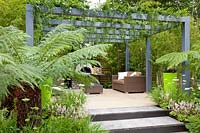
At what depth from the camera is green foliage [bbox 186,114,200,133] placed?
4.89m

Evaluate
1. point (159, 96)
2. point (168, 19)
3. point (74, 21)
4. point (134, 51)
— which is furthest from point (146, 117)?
point (134, 51)

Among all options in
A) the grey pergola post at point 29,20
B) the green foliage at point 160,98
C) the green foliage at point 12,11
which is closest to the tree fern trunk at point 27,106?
the grey pergola post at point 29,20

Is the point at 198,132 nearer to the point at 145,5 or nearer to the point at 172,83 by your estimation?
the point at 172,83

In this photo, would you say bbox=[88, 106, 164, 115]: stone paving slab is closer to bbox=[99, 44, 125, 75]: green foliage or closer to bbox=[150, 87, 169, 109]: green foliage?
bbox=[150, 87, 169, 109]: green foliage

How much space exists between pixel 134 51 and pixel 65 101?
6705 mm

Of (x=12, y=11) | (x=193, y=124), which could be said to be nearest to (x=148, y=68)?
(x=193, y=124)

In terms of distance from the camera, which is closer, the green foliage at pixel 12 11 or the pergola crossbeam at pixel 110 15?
the pergola crossbeam at pixel 110 15

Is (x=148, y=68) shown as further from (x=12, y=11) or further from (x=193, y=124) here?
(x=12, y=11)

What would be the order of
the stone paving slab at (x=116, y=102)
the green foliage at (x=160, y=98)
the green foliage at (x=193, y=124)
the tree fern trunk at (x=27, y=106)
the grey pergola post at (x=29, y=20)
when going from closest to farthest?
the tree fern trunk at (x=27, y=106) < the green foliage at (x=193, y=124) < the grey pergola post at (x=29, y=20) < the green foliage at (x=160, y=98) < the stone paving slab at (x=116, y=102)

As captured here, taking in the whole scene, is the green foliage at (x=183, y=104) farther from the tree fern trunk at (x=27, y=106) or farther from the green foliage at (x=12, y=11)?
the green foliage at (x=12, y=11)

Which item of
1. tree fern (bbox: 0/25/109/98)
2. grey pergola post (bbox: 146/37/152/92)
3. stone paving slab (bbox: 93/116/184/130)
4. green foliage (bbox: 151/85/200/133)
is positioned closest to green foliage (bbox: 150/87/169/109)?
green foliage (bbox: 151/85/200/133)

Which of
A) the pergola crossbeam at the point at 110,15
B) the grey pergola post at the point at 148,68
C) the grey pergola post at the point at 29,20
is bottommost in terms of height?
the grey pergola post at the point at 148,68

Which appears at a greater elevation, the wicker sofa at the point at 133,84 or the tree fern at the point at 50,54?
the tree fern at the point at 50,54

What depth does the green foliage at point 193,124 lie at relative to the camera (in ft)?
16.0
